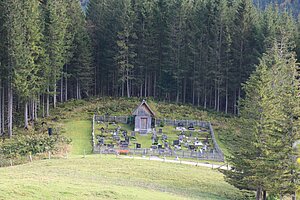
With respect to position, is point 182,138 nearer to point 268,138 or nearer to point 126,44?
point 268,138

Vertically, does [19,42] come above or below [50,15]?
below

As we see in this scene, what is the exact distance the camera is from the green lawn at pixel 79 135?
154 ft

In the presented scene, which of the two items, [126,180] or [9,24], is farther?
[9,24]

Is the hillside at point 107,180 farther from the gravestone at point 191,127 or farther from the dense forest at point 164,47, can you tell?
the dense forest at point 164,47

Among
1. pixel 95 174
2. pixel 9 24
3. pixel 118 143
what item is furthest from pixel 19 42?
pixel 95 174

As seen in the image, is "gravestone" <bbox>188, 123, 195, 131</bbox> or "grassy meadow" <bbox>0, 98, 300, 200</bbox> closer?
"grassy meadow" <bbox>0, 98, 300, 200</bbox>

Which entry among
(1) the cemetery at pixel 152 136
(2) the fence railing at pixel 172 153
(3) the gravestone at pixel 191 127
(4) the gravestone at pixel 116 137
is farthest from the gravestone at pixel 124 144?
(3) the gravestone at pixel 191 127

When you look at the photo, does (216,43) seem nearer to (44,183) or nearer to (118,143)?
(118,143)

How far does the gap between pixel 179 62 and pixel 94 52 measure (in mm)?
15156

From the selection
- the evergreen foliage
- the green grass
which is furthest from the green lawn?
the evergreen foliage

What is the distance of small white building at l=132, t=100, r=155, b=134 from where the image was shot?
5769cm

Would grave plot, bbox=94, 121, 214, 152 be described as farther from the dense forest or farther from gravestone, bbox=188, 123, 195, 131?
the dense forest

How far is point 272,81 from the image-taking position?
36.4 meters

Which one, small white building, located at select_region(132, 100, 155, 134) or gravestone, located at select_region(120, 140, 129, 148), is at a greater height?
small white building, located at select_region(132, 100, 155, 134)
